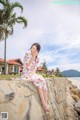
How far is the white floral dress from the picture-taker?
6355mm

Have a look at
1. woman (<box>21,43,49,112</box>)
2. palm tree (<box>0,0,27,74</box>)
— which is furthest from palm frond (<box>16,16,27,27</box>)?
woman (<box>21,43,49,112</box>)

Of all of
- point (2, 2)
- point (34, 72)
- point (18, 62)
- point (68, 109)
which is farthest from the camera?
point (18, 62)

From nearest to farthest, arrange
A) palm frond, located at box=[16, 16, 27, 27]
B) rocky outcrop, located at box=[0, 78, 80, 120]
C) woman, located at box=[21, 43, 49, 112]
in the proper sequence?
rocky outcrop, located at box=[0, 78, 80, 120], woman, located at box=[21, 43, 49, 112], palm frond, located at box=[16, 16, 27, 27]

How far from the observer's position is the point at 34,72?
6500 mm

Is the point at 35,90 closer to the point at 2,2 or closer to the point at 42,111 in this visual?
the point at 42,111

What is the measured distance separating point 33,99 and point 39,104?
161 mm

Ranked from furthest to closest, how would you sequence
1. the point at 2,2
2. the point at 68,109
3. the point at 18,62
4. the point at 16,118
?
the point at 18,62 < the point at 2,2 < the point at 68,109 < the point at 16,118

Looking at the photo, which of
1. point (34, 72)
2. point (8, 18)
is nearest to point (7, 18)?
point (8, 18)

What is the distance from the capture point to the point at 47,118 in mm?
6766

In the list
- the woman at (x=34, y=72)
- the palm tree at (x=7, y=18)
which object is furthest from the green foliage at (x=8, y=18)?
the woman at (x=34, y=72)

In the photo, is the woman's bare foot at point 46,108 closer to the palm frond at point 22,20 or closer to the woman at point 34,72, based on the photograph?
the woman at point 34,72

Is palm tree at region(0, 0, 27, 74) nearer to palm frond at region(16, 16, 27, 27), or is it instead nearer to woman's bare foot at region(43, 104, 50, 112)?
palm frond at region(16, 16, 27, 27)

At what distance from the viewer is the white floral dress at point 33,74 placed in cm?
636

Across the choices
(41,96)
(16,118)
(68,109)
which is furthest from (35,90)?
(68,109)
